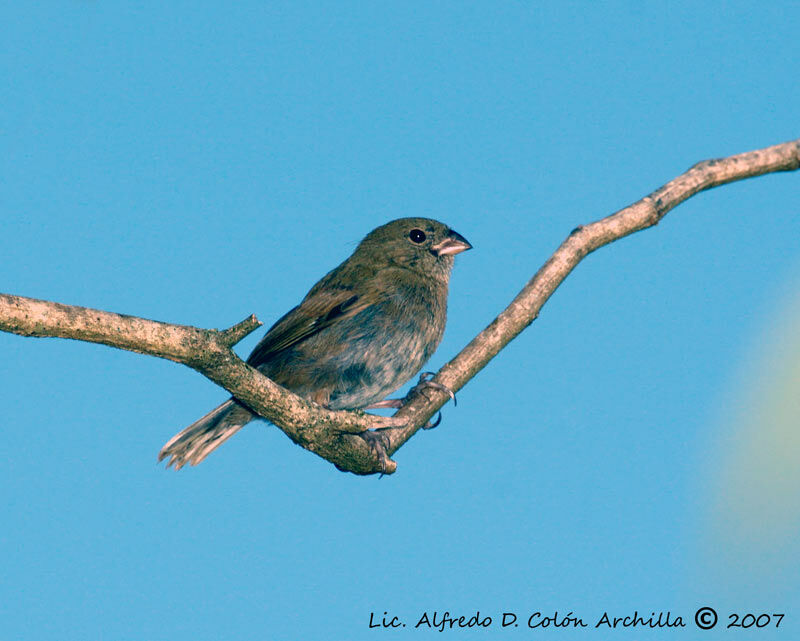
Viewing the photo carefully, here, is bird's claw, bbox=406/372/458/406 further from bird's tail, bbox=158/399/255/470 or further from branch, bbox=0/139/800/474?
bird's tail, bbox=158/399/255/470

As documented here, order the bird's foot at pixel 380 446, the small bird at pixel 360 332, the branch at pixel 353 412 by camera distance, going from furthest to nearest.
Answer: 1. the small bird at pixel 360 332
2. the bird's foot at pixel 380 446
3. the branch at pixel 353 412

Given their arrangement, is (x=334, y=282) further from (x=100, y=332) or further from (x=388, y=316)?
(x=100, y=332)

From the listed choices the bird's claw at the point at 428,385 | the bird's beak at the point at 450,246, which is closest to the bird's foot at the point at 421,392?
the bird's claw at the point at 428,385

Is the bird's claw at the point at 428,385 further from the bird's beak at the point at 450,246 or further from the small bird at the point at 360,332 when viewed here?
the bird's beak at the point at 450,246

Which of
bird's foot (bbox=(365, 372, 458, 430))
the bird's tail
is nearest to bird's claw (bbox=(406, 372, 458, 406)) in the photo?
bird's foot (bbox=(365, 372, 458, 430))

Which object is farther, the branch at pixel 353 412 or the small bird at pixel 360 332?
the small bird at pixel 360 332

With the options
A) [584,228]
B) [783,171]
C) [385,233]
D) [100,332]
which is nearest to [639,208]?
[584,228]

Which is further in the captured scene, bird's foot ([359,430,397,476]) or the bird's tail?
the bird's tail

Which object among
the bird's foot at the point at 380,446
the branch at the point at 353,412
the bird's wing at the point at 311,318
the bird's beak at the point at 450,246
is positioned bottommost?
the bird's foot at the point at 380,446
